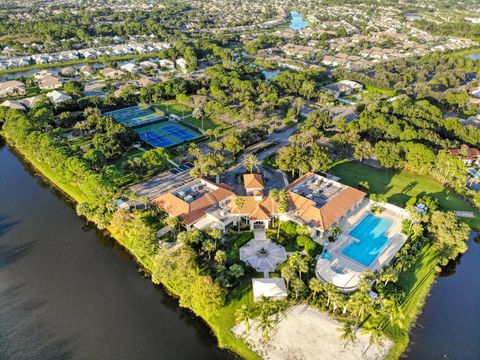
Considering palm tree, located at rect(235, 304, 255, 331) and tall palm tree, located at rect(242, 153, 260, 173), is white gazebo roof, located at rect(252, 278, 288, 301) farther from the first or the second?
tall palm tree, located at rect(242, 153, 260, 173)

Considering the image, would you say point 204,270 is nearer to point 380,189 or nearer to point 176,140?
point 380,189

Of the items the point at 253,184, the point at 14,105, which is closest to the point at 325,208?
the point at 253,184

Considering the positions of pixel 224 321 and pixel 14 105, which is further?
pixel 14 105

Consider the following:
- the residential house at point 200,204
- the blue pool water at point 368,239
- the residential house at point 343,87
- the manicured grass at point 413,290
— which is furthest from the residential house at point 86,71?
the manicured grass at point 413,290

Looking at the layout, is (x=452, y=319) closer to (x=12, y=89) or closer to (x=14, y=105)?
(x=14, y=105)

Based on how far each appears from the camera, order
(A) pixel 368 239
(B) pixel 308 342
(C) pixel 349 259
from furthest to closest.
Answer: (A) pixel 368 239 < (C) pixel 349 259 < (B) pixel 308 342

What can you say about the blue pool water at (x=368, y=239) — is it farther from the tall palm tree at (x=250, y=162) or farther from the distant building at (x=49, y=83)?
the distant building at (x=49, y=83)
